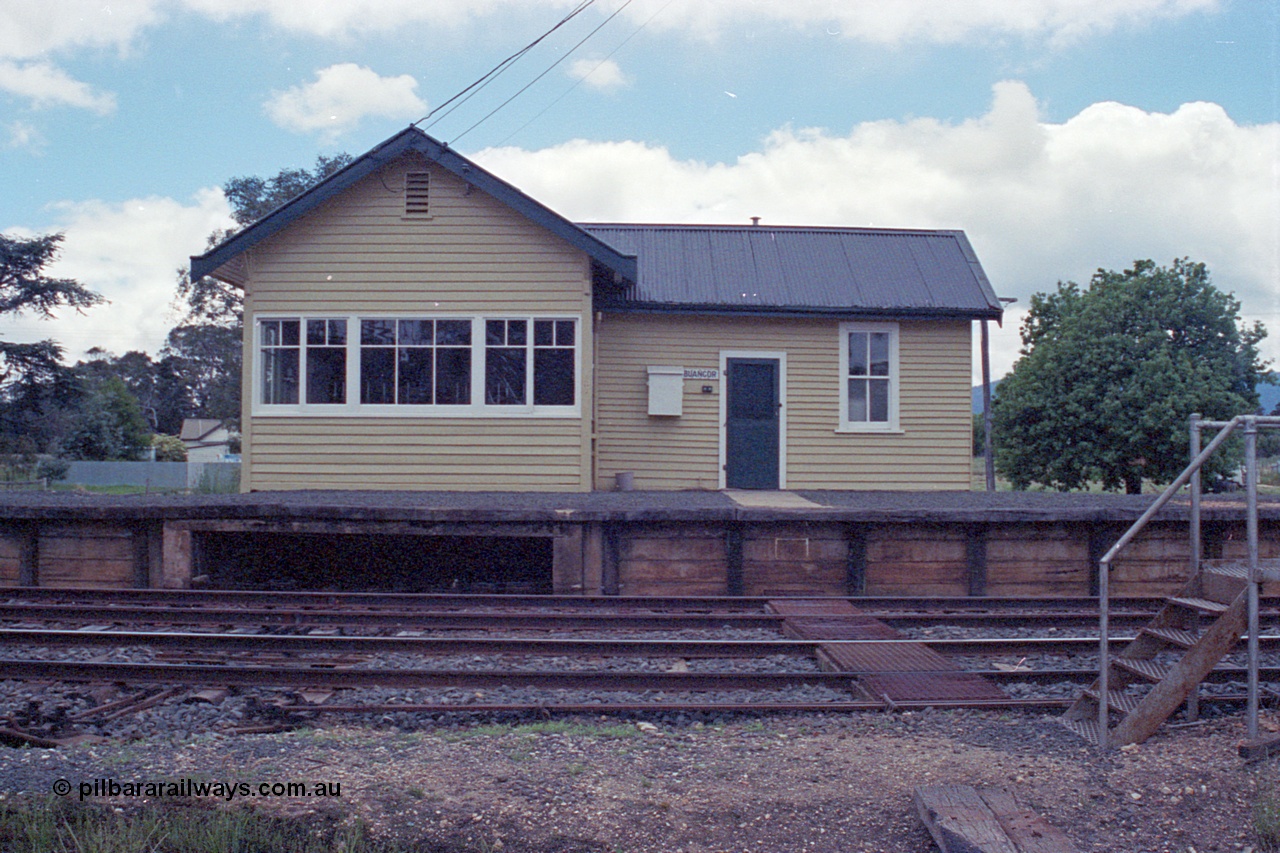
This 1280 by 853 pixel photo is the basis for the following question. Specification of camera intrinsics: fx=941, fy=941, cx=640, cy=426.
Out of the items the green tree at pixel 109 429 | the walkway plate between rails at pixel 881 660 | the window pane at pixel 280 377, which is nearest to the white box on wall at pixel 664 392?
the window pane at pixel 280 377

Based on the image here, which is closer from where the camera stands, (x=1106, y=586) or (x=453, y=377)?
(x=1106, y=586)

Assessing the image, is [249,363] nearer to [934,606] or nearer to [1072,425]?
[934,606]

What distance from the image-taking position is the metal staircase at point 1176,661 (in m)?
4.83

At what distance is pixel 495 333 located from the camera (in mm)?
13031

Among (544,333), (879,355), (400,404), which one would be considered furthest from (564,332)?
(879,355)

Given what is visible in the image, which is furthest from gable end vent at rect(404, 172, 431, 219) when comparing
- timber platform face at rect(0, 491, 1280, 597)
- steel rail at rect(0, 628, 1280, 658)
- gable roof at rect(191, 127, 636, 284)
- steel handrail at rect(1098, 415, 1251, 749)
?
steel handrail at rect(1098, 415, 1251, 749)

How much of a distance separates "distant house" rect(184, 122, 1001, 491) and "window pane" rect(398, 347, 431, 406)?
2 centimetres

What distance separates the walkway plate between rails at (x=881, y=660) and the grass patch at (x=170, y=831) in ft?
11.2

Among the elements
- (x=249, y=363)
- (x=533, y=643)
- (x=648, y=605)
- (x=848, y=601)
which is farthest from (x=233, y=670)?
(x=249, y=363)

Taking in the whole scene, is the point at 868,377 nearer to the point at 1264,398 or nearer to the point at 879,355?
the point at 879,355

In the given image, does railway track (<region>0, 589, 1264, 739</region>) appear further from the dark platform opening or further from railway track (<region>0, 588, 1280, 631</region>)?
the dark platform opening

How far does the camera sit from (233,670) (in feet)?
20.6

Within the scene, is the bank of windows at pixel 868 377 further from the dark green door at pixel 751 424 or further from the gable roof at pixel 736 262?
the dark green door at pixel 751 424

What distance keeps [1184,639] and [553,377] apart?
913cm
